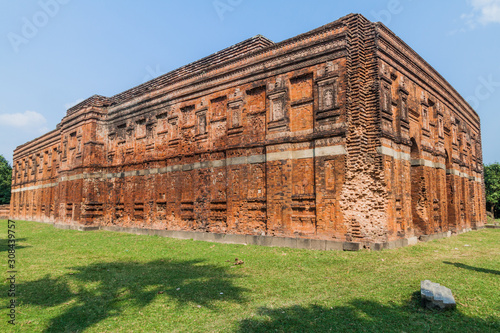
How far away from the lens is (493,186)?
32.5 meters

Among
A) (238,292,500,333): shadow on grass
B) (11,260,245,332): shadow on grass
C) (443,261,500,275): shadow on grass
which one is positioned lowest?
(11,260,245,332): shadow on grass

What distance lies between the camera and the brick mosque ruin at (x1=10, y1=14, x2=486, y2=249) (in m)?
10.5

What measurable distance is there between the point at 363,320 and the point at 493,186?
116 ft

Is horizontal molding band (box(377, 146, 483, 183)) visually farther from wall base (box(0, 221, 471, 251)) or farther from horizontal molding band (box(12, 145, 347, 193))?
wall base (box(0, 221, 471, 251))

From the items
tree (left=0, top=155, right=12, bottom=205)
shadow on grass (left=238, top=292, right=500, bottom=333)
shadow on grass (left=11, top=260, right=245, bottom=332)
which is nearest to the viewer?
shadow on grass (left=238, top=292, right=500, bottom=333)

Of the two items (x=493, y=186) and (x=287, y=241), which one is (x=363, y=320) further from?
(x=493, y=186)

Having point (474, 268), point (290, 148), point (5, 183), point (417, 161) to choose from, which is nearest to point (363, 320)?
point (474, 268)

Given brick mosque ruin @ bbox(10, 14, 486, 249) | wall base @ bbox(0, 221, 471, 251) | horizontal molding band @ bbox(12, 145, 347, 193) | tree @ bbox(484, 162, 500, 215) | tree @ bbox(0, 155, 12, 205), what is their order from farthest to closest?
tree @ bbox(0, 155, 12, 205), tree @ bbox(484, 162, 500, 215), horizontal molding band @ bbox(12, 145, 347, 193), brick mosque ruin @ bbox(10, 14, 486, 249), wall base @ bbox(0, 221, 471, 251)

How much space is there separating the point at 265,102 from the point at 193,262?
6461 millimetres

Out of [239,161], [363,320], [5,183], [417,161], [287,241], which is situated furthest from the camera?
[5,183]

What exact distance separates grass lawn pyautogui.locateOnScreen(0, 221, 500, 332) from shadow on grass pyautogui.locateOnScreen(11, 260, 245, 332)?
19 mm

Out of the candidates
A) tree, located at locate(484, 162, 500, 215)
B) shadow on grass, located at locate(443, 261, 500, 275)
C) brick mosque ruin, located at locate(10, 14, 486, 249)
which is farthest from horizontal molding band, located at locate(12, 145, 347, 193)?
tree, located at locate(484, 162, 500, 215)

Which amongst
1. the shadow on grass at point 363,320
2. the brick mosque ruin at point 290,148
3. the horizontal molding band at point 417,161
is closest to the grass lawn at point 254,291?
the shadow on grass at point 363,320

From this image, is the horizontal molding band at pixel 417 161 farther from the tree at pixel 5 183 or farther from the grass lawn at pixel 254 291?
the tree at pixel 5 183
